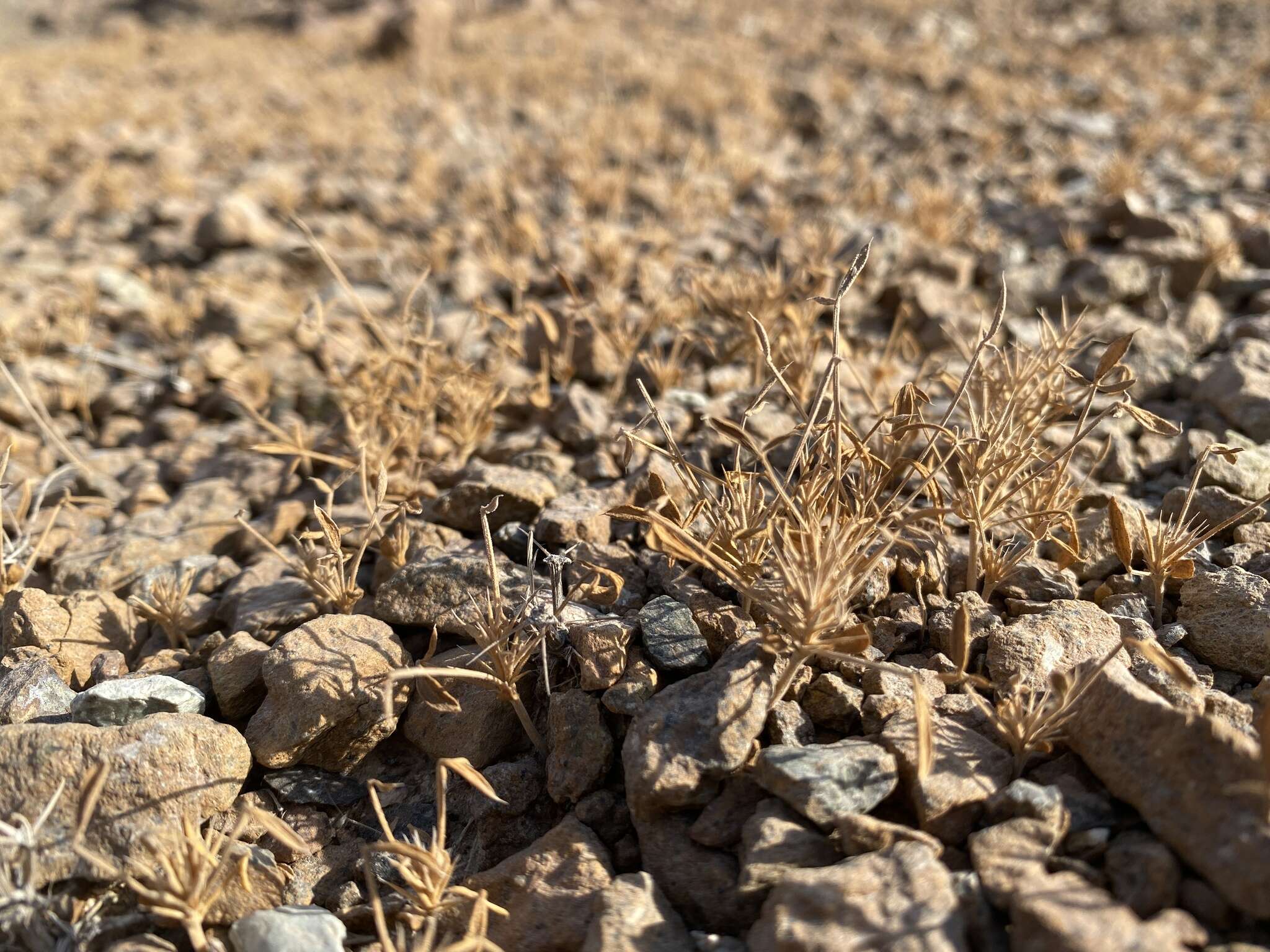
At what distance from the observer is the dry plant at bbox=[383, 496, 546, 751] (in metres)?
1.52

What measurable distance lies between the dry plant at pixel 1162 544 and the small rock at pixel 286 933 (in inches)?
60.0

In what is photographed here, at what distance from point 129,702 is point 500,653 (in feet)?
2.21

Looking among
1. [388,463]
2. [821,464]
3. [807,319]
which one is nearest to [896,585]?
[821,464]

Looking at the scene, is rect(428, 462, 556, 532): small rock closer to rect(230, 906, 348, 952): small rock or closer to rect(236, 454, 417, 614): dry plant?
rect(236, 454, 417, 614): dry plant

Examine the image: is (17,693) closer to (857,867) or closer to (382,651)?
(382,651)

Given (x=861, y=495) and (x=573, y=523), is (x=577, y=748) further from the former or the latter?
(x=861, y=495)

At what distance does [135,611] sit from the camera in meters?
1.90

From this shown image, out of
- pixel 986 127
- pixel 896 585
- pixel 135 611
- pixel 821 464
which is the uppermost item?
pixel 986 127

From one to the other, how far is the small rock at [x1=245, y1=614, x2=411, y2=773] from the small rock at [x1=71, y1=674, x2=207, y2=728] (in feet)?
0.44

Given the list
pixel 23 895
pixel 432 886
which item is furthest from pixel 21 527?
pixel 432 886

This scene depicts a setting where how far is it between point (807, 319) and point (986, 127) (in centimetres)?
281

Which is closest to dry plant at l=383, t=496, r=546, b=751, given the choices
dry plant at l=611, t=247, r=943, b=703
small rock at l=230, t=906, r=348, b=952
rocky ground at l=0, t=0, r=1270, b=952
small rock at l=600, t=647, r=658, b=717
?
rocky ground at l=0, t=0, r=1270, b=952

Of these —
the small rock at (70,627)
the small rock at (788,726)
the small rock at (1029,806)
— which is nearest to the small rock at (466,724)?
the small rock at (788,726)

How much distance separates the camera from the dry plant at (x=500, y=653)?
1521 millimetres
